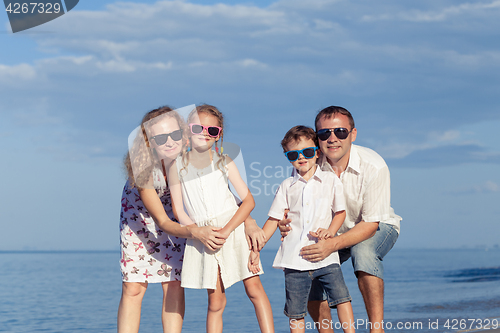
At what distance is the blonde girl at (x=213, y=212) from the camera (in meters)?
3.43

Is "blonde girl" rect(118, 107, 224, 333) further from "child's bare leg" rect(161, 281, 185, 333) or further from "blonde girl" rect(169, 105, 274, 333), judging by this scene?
"blonde girl" rect(169, 105, 274, 333)

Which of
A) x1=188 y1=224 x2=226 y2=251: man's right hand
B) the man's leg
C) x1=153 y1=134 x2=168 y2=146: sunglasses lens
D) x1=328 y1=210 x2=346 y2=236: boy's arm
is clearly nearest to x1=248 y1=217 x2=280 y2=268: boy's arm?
x1=188 y1=224 x2=226 y2=251: man's right hand

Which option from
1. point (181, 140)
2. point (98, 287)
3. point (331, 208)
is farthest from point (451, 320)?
point (98, 287)

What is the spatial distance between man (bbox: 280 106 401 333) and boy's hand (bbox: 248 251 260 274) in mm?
325

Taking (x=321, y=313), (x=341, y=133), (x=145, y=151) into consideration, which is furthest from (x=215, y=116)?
(x=321, y=313)

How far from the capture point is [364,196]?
370 cm

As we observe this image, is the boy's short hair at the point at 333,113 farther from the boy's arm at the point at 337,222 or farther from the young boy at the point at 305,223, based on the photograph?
the boy's arm at the point at 337,222

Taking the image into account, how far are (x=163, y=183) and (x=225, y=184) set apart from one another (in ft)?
1.67

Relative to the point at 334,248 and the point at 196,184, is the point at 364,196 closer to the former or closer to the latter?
the point at 334,248

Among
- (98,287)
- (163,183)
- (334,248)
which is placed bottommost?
(98,287)

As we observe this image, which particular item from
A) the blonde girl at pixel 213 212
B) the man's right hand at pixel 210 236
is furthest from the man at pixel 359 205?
the man's right hand at pixel 210 236

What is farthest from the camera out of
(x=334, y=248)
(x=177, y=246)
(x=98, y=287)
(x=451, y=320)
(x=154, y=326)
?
(x=98, y=287)

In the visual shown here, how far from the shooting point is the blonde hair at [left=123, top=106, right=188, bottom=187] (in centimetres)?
362

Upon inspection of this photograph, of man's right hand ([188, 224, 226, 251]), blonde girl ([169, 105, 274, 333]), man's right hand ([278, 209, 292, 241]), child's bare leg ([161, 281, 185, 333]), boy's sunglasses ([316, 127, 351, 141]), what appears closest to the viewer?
man's right hand ([188, 224, 226, 251])
